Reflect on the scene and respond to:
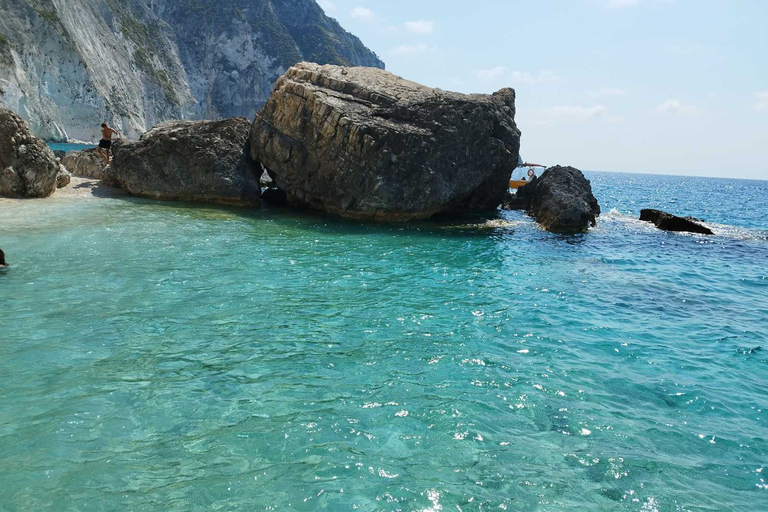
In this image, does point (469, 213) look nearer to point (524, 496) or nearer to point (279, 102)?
Result: point (279, 102)

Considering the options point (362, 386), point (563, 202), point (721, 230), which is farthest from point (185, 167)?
point (721, 230)

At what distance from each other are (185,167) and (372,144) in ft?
29.9

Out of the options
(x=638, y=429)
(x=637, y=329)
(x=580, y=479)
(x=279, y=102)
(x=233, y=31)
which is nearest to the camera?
(x=580, y=479)

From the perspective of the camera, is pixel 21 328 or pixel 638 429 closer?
pixel 638 429

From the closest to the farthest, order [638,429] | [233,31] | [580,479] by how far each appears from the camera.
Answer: [580,479] < [638,429] < [233,31]

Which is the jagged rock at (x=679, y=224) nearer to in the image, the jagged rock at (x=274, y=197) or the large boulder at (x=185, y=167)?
the jagged rock at (x=274, y=197)

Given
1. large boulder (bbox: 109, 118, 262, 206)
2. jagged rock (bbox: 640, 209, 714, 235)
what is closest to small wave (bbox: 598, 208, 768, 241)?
jagged rock (bbox: 640, 209, 714, 235)

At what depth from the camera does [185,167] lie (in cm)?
2241

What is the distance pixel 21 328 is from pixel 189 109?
136 meters

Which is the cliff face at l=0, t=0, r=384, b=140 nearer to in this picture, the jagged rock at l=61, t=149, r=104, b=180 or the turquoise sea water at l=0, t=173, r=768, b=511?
the jagged rock at l=61, t=149, r=104, b=180

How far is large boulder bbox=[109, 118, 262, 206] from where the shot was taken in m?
22.3

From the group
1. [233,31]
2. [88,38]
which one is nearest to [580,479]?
[88,38]

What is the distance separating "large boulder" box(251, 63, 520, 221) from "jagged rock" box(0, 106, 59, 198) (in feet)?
28.5

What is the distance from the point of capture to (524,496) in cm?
439
